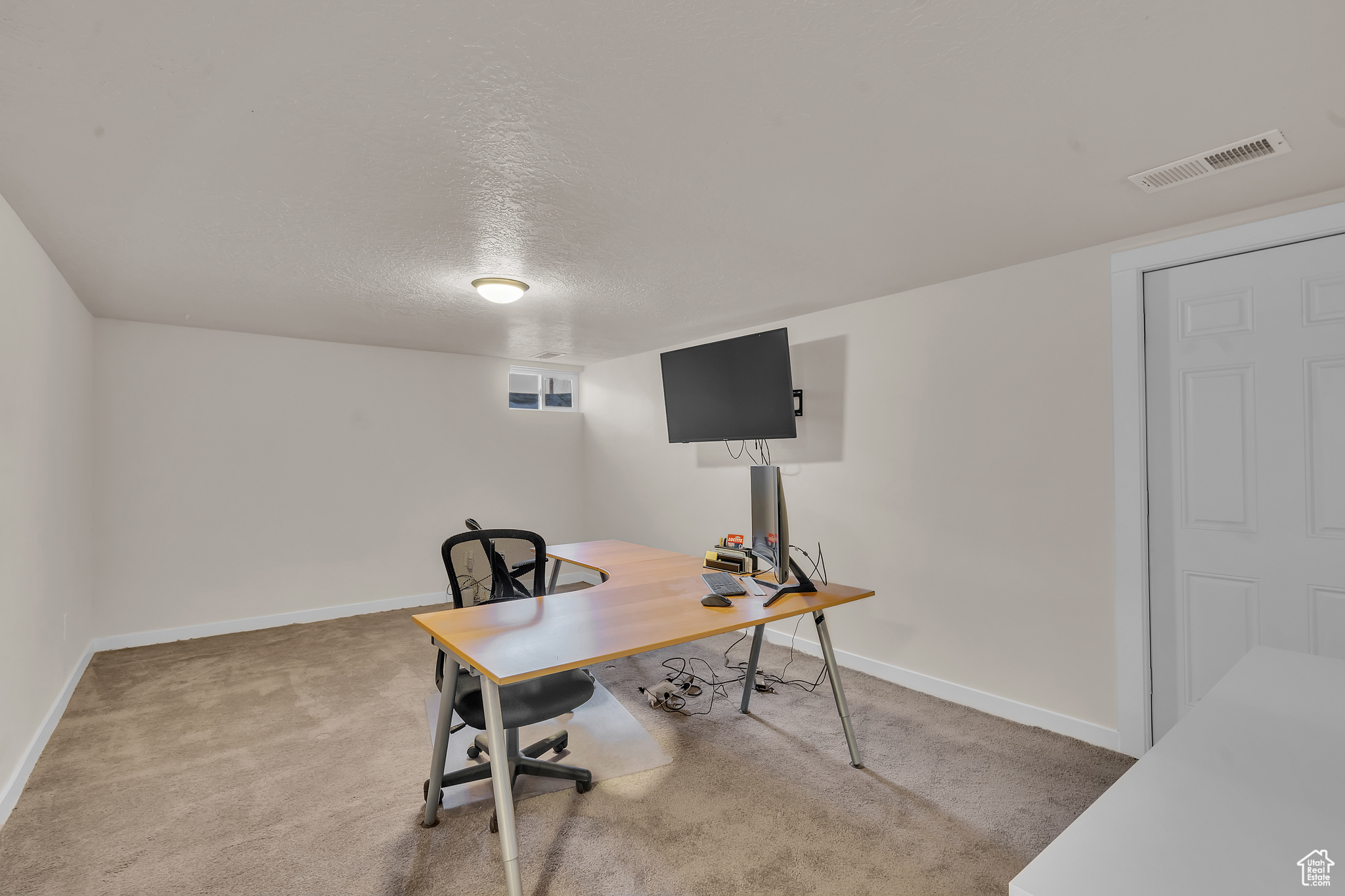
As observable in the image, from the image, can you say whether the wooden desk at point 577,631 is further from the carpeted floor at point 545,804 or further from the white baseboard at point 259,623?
the white baseboard at point 259,623

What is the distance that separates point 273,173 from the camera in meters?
2.07

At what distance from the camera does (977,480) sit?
3.28 meters

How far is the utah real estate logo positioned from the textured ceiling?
5.13 ft

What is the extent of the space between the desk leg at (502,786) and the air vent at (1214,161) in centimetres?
276

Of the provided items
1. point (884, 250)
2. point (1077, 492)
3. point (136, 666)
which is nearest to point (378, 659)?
point (136, 666)

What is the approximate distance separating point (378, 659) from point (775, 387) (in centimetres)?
323

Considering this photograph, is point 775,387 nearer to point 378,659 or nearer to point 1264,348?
point 1264,348

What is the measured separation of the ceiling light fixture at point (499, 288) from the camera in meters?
3.31

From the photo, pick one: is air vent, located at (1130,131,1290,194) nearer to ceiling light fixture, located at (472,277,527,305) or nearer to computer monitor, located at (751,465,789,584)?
computer monitor, located at (751,465,789,584)

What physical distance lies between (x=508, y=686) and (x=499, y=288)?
2.08m

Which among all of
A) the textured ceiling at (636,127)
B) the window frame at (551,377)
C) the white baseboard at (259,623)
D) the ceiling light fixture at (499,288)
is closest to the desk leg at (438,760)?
the textured ceiling at (636,127)

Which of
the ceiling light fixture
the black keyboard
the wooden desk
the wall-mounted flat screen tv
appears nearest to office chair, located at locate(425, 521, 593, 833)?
the wooden desk

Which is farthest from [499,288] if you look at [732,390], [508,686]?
[508,686]

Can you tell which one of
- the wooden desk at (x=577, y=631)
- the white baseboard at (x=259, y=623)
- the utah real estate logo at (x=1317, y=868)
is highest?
the utah real estate logo at (x=1317, y=868)
